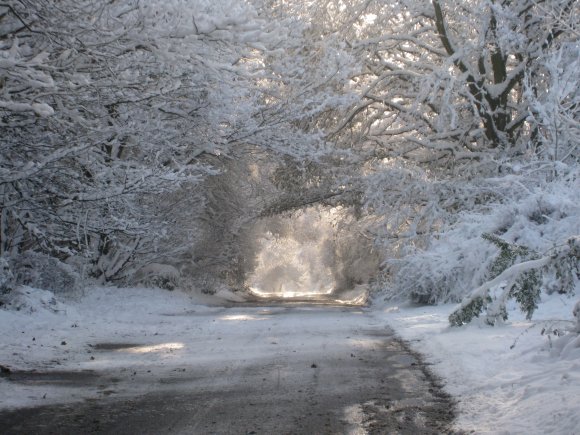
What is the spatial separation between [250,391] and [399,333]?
5.73 meters

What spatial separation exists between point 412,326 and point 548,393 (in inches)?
287

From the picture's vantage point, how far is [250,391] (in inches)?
274

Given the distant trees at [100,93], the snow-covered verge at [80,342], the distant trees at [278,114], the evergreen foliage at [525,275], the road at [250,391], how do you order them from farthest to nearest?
the distant trees at [278,114]
the distant trees at [100,93]
the snow-covered verge at [80,342]
the evergreen foliage at [525,275]
the road at [250,391]

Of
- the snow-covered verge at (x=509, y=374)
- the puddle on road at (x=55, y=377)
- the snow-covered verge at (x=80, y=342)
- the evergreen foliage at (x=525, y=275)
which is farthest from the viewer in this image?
the puddle on road at (x=55, y=377)

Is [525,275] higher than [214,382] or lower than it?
higher

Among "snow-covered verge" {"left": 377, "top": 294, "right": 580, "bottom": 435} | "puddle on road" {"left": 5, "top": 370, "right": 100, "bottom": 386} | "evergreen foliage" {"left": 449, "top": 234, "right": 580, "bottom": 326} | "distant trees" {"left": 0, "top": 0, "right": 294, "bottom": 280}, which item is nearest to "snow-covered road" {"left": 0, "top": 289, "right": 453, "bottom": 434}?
"puddle on road" {"left": 5, "top": 370, "right": 100, "bottom": 386}

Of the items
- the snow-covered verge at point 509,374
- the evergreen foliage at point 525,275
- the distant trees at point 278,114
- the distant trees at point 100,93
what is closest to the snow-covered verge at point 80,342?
the distant trees at point 278,114

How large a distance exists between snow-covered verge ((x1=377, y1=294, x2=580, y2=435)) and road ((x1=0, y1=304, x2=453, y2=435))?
0.87 feet

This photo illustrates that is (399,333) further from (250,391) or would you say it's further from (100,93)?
(100,93)

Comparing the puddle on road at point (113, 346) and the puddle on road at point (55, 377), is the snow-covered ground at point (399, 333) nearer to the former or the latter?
the puddle on road at point (113, 346)

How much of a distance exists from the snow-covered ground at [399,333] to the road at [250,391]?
0.10 metres

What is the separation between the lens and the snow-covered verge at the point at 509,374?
5289 mm

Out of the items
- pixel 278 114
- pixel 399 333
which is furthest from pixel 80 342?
pixel 278 114

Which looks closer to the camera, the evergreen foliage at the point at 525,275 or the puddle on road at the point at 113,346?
the evergreen foliage at the point at 525,275
